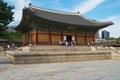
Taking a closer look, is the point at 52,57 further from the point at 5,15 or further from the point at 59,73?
the point at 59,73

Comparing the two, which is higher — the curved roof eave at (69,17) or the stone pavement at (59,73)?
the curved roof eave at (69,17)

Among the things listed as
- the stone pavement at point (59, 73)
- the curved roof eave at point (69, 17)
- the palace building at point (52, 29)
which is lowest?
the stone pavement at point (59, 73)

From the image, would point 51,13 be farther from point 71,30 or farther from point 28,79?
point 28,79

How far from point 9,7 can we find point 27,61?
6396 millimetres

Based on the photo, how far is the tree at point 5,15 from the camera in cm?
2023

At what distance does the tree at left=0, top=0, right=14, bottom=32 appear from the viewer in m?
20.2

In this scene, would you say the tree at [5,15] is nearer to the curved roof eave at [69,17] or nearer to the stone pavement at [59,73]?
the stone pavement at [59,73]

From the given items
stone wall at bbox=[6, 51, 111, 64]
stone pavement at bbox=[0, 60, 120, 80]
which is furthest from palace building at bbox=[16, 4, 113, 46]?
stone pavement at bbox=[0, 60, 120, 80]

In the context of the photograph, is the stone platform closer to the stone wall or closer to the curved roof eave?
the stone wall

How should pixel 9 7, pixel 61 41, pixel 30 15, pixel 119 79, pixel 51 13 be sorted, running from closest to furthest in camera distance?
pixel 119 79, pixel 9 7, pixel 30 15, pixel 61 41, pixel 51 13

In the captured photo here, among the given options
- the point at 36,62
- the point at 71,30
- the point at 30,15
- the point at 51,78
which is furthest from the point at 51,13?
the point at 51,78

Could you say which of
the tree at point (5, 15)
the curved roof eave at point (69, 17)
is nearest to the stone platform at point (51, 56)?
the tree at point (5, 15)

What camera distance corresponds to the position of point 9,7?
22016 mm

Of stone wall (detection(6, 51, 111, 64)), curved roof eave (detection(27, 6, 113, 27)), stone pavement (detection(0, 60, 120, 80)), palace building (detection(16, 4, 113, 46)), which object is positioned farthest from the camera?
curved roof eave (detection(27, 6, 113, 27))
